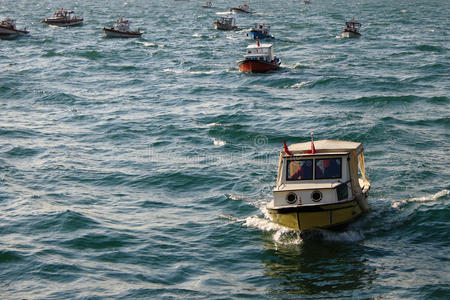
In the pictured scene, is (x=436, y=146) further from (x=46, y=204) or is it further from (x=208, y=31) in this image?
(x=208, y=31)

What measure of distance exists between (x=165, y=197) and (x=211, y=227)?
14.1 ft

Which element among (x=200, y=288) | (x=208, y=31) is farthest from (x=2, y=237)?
(x=208, y=31)

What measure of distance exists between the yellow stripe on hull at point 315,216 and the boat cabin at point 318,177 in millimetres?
212

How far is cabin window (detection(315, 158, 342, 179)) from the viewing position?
23547mm

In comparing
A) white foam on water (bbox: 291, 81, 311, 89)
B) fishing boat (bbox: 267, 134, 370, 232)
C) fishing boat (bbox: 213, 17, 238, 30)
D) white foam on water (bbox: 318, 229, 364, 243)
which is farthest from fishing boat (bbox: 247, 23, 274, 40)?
white foam on water (bbox: 318, 229, 364, 243)

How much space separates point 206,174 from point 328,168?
31.8 ft

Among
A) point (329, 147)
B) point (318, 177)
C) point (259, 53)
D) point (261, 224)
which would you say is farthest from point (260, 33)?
point (318, 177)

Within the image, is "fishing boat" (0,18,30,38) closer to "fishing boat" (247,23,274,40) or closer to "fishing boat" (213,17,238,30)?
"fishing boat" (213,17,238,30)

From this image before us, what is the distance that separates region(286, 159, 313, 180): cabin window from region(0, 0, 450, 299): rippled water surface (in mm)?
2041

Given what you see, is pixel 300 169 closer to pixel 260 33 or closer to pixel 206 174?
pixel 206 174

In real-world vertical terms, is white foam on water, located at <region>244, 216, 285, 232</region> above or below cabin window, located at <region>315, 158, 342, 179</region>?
below

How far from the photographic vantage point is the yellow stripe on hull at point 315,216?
22.5 m

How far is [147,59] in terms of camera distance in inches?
2844

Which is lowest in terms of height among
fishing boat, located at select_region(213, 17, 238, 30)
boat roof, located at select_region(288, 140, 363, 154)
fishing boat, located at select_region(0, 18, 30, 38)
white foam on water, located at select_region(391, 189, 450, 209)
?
white foam on water, located at select_region(391, 189, 450, 209)
